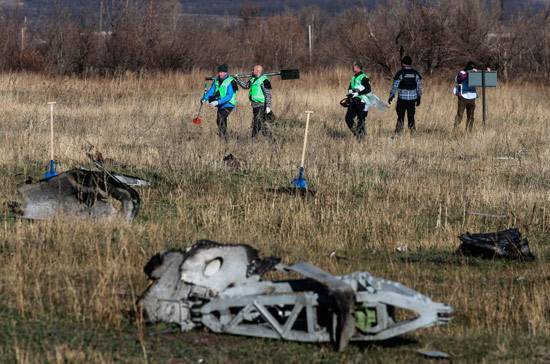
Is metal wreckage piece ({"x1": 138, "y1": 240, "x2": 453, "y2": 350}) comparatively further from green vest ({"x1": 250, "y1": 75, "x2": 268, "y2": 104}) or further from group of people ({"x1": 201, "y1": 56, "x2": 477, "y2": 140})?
green vest ({"x1": 250, "y1": 75, "x2": 268, "y2": 104})

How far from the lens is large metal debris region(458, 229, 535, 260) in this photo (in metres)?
10.4

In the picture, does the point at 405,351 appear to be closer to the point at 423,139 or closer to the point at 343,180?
the point at 343,180

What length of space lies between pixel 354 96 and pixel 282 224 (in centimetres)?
901

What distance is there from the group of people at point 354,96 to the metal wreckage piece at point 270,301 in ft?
36.9

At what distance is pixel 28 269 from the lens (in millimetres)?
8742

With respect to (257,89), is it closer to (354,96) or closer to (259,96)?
(259,96)

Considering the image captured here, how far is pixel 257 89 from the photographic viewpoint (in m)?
18.9

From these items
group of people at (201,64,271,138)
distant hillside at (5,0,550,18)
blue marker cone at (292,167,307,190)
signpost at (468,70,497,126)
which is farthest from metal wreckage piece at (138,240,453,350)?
distant hillside at (5,0,550,18)

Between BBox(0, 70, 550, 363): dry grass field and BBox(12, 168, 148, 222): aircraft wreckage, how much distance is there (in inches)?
10.5

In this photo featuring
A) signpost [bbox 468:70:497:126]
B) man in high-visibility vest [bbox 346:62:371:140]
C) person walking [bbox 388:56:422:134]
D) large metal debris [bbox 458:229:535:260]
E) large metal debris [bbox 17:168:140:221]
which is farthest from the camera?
signpost [bbox 468:70:497:126]

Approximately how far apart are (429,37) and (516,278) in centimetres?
2618

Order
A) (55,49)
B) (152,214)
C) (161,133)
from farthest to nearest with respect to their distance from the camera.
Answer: (55,49)
(161,133)
(152,214)

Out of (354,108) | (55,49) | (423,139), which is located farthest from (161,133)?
(55,49)

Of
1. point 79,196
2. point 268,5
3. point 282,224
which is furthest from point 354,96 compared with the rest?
point 268,5
